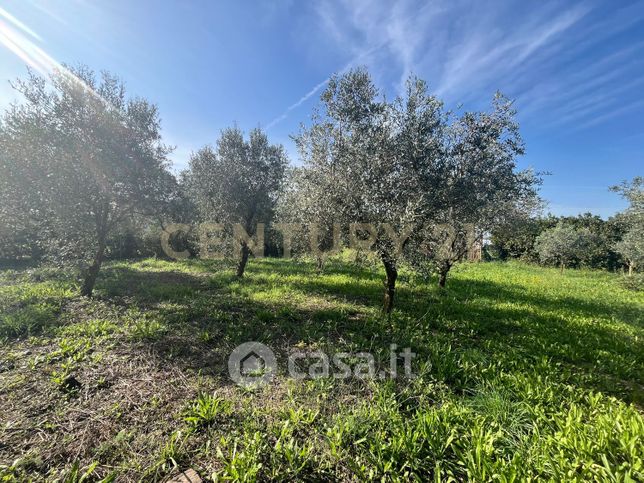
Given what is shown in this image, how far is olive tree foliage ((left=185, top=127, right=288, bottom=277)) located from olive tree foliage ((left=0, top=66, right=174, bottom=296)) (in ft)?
13.5

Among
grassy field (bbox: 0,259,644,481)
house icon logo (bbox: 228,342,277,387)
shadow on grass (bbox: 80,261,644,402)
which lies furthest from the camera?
shadow on grass (bbox: 80,261,644,402)

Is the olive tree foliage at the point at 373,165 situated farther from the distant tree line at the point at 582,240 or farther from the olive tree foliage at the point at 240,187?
the distant tree line at the point at 582,240

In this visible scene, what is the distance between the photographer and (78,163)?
10.4 metres

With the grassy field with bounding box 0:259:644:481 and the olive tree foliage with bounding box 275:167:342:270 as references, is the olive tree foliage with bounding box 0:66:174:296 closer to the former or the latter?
the grassy field with bounding box 0:259:644:481

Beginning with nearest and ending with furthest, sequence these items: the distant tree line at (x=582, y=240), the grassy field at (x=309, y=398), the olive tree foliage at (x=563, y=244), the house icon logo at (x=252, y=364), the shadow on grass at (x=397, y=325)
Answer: the grassy field at (x=309, y=398) < the house icon logo at (x=252, y=364) < the shadow on grass at (x=397, y=325) < the distant tree line at (x=582, y=240) < the olive tree foliage at (x=563, y=244)

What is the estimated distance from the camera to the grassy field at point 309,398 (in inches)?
142

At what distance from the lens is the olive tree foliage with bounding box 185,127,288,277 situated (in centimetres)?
1595

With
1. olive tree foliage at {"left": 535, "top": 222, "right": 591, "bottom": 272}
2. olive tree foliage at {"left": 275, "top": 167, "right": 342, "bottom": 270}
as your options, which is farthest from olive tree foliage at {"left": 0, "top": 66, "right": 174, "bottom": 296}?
olive tree foliage at {"left": 535, "top": 222, "right": 591, "bottom": 272}

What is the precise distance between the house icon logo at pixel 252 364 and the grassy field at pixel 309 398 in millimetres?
214

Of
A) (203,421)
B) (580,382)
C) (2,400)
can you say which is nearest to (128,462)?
(203,421)

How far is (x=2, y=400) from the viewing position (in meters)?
4.77

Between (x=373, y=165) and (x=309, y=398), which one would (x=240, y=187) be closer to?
(x=373, y=165)

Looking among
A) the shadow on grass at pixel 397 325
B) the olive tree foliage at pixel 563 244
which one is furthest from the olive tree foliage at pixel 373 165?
the olive tree foliage at pixel 563 244

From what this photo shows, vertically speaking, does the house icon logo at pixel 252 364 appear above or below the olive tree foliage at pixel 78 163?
below
